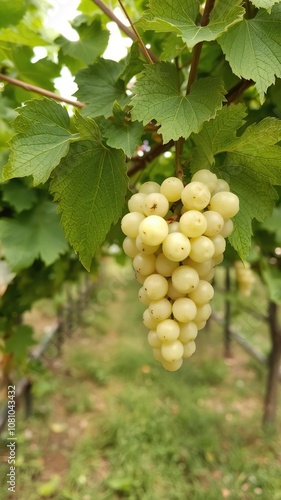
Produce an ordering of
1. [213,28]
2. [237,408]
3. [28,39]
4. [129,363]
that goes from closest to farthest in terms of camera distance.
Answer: [213,28], [28,39], [237,408], [129,363]

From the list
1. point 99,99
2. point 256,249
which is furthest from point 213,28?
point 256,249

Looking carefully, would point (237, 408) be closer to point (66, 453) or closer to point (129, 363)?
point (129, 363)

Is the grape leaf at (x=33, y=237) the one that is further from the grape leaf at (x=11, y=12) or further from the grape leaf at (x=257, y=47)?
the grape leaf at (x=257, y=47)

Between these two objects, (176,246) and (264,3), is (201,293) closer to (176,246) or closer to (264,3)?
(176,246)

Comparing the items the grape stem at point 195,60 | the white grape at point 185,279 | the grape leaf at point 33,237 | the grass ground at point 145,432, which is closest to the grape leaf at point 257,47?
the grape stem at point 195,60

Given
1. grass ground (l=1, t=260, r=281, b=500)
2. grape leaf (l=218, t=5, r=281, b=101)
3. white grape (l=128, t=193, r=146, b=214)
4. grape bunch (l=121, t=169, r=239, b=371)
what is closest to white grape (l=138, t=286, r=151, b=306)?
grape bunch (l=121, t=169, r=239, b=371)

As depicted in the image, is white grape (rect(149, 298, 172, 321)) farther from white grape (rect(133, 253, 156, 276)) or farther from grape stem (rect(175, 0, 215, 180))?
grape stem (rect(175, 0, 215, 180))

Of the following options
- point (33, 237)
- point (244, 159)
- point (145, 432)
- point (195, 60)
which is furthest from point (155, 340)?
point (145, 432)
